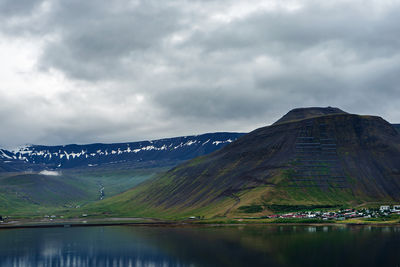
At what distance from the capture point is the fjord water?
13075cm

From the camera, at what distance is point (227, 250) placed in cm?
15112

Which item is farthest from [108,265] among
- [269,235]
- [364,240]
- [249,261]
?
[364,240]

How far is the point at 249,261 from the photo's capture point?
130000 mm

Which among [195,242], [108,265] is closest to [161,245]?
[195,242]

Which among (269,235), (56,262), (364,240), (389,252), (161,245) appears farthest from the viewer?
(269,235)

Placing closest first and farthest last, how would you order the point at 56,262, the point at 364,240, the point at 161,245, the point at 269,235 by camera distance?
the point at 56,262 → the point at 364,240 → the point at 161,245 → the point at 269,235

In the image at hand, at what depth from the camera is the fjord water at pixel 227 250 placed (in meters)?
131

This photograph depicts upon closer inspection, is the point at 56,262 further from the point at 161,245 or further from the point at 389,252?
the point at 389,252

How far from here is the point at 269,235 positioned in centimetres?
18700

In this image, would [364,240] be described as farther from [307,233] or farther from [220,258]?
[220,258]

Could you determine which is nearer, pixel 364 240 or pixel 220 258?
pixel 220 258

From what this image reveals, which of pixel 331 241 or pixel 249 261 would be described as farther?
pixel 331 241

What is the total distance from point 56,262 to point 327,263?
81703mm

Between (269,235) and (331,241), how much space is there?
31866 millimetres
